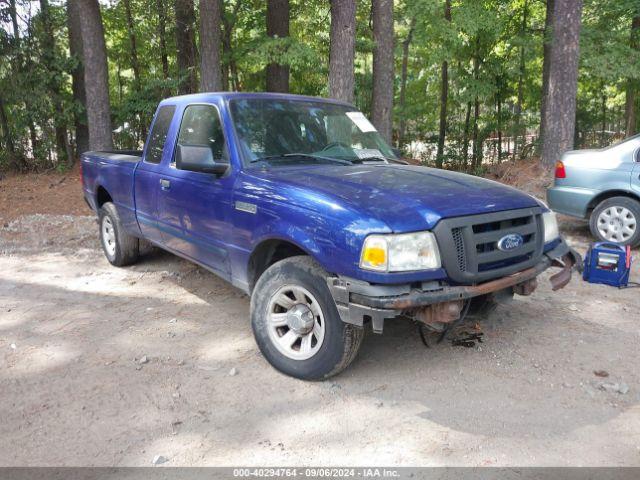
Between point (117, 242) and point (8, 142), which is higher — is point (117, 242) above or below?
below

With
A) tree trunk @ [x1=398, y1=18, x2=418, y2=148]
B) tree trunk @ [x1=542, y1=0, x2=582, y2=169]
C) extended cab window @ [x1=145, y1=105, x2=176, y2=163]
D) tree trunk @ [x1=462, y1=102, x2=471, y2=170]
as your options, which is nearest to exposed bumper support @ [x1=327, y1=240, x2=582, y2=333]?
extended cab window @ [x1=145, y1=105, x2=176, y2=163]

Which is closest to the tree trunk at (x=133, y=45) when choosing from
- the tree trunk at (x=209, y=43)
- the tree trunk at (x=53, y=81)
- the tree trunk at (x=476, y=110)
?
the tree trunk at (x=53, y=81)

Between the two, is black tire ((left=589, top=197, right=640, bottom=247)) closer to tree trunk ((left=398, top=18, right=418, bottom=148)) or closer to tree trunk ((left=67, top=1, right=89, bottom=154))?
tree trunk ((left=398, top=18, right=418, bottom=148))

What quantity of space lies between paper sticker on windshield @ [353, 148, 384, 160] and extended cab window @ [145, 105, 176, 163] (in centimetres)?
189

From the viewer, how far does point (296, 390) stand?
3611 millimetres

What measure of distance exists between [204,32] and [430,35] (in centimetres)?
619

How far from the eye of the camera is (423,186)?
3.73 m

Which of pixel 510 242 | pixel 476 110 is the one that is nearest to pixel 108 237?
pixel 510 242

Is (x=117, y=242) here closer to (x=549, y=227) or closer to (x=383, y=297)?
(x=383, y=297)

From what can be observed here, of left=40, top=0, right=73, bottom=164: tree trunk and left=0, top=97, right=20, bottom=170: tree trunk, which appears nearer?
left=40, top=0, right=73, bottom=164: tree trunk

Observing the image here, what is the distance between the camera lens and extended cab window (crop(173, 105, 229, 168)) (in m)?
4.39

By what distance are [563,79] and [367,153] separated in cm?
723

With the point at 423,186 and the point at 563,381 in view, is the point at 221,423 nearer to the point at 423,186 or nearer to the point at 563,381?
the point at 423,186

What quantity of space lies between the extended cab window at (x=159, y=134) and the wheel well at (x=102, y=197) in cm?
150
